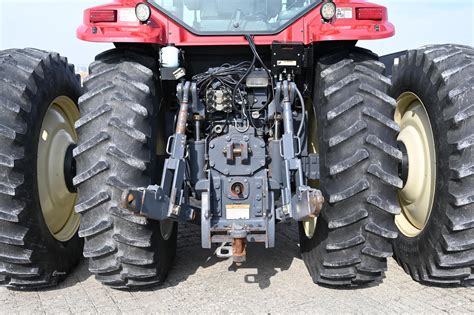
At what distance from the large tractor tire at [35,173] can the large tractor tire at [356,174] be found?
1814 millimetres

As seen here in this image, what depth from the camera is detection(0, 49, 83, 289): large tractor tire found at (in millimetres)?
2773

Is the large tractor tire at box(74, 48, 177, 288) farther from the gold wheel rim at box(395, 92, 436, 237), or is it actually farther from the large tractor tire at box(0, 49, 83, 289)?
the gold wheel rim at box(395, 92, 436, 237)

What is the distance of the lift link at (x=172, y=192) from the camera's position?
2486mm

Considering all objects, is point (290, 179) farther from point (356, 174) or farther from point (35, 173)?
point (35, 173)

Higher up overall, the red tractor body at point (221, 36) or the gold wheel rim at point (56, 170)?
the red tractor body at point (221, 36)

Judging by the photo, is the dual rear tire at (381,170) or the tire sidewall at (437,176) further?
the tire sidewall at (437,176)

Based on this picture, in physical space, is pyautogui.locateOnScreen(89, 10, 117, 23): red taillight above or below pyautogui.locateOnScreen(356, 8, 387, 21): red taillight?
above

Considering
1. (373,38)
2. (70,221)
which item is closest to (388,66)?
(373,38)

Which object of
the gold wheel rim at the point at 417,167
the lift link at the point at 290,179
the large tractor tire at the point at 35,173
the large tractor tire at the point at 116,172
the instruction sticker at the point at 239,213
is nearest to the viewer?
the lift link at the point at 290,179

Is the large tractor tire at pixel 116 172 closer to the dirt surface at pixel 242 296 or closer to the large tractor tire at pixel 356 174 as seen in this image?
the dirt surface at pixel 242 296

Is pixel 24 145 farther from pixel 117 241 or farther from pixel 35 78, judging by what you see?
pixel 117 241

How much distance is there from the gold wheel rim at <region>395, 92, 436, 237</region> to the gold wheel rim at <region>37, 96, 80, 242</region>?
2535 mm

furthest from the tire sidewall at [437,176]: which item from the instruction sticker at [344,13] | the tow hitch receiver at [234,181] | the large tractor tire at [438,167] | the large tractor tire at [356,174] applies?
the tow hitch receiver at [234,181]

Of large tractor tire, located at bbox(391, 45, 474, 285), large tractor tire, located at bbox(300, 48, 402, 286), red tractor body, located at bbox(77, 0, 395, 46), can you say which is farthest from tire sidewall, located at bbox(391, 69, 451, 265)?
red tractor body, located at bbox(77, 0, 395, 46)
